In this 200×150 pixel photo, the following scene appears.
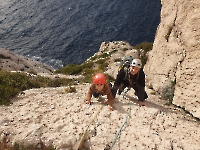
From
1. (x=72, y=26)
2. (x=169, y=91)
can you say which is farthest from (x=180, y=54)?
(x=72, y=26)

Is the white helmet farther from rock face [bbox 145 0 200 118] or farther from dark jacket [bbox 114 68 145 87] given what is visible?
rock face [bbox 145 0 200 118]

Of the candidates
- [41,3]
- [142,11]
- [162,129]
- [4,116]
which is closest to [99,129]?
[162,129]

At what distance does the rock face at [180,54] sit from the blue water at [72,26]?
4863 centimetres

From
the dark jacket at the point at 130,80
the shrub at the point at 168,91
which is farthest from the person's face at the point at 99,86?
the shrub at the point at 168,91

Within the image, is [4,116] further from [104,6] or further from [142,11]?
[104,6]

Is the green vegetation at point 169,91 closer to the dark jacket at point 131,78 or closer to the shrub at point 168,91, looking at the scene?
the shrub at point 168,91

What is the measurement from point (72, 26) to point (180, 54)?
7330cm

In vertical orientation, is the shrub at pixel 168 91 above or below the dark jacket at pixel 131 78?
below

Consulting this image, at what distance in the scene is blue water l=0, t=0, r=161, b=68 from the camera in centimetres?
7594

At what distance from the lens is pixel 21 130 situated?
1493 cm

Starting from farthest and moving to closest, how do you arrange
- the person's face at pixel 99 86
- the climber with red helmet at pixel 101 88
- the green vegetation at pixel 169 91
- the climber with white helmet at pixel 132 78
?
the green vegetation at pixel 169 91, the climber with white helmet at pixel 132 78, the person's face at pixel 99 86, the climber with red helmet at pixel 101 88

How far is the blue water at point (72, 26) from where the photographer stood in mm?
75938

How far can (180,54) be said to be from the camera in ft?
63.6

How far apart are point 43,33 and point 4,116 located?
7561 centimetres
